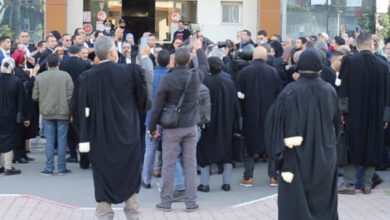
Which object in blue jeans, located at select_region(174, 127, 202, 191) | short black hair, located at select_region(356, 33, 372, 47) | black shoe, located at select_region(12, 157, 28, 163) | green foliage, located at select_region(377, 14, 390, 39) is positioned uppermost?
green foliage, located at select_region(377, 14, 390, 39)

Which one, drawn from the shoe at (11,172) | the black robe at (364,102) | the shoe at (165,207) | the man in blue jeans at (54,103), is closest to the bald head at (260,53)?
the black robe at (364,102)

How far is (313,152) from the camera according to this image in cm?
691

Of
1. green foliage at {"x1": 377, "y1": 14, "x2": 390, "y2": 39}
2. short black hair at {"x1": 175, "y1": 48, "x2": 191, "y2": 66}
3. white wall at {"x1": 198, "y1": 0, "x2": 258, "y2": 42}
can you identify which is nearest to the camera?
short black hair at {"x1": 175, "y1": 48, "x2": 191, "y2": 66}

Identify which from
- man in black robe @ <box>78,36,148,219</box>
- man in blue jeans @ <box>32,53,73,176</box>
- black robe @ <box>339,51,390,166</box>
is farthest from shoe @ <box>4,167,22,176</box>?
black robe @ <box>339,51,390,166</box>

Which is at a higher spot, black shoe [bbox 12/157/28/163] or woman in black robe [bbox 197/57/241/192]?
woman in black robe [bbox 197/57/241/192]

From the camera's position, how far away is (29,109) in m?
12.1

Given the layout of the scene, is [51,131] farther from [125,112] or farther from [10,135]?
[125,112]

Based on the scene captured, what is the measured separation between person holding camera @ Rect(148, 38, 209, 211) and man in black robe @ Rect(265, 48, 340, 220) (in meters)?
2.03

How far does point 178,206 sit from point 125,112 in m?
2.50

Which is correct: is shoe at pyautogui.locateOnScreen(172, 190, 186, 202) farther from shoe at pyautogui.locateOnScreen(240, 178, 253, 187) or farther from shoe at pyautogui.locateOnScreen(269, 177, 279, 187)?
shoe at pyautogui.locateOnScreen(269, 177, 279, 187)

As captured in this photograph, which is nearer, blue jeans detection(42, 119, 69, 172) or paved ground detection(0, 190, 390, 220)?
paved ground detection(0, 190, 390, 220)

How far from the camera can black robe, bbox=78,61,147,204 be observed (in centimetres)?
727

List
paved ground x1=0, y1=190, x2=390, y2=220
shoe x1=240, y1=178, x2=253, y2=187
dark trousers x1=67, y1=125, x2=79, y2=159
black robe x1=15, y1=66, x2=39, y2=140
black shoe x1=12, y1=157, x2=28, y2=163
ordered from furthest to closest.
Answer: black shoe x1=12, y1=157, x2=28, y2=163, dark trousers x1=67, y1=125, x2=79, y2=159, black robe x1=15, y1=66, x2=39, y2=140, shoe x1=240, y1=178, x2=253, y2=187, paved ground x1=0, y1=190, x2=390, y2=220

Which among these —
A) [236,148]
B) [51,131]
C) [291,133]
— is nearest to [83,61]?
[51,131]
